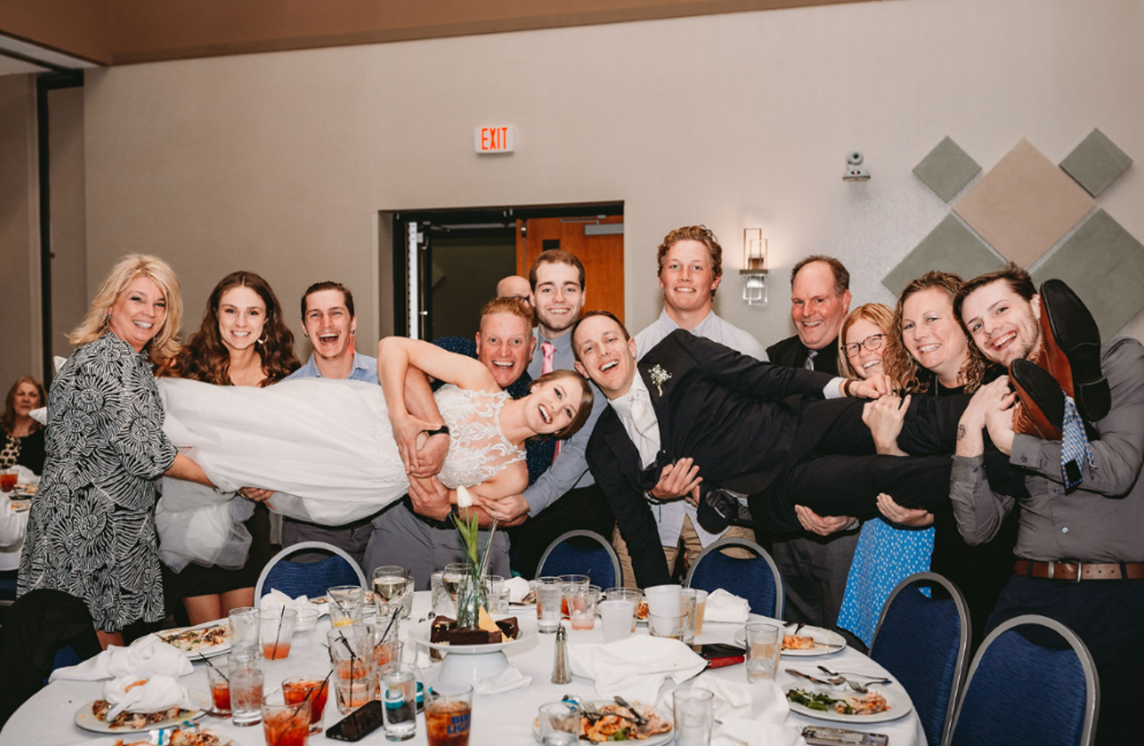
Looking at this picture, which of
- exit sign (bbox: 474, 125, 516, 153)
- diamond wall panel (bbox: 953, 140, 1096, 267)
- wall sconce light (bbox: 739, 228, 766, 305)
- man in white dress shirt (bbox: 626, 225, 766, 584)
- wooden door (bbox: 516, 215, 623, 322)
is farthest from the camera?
wooden door (bbox: 516, 215, 623, 322)

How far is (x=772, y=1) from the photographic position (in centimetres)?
607

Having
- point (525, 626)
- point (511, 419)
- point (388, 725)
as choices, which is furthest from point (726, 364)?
point (388, 725)

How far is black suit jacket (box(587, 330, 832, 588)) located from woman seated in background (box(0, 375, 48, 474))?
4.87 m

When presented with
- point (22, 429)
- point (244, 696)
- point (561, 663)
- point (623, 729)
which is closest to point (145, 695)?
point (244, 696)

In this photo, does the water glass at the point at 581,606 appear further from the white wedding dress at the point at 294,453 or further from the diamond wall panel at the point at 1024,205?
the diamond wall panel at the point at 1024,205

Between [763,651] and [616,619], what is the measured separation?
1.34 ft

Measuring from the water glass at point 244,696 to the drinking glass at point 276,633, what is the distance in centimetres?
41

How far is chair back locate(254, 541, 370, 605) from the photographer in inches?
119

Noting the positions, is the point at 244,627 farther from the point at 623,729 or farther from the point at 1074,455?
the point at 1074,455

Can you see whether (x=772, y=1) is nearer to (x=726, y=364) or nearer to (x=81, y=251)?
(x=726, y=364)

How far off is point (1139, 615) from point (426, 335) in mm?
5643

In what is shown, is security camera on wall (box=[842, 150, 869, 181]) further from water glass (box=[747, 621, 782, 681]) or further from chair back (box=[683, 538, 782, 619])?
water glass (box=[747, 621, 782, 681])

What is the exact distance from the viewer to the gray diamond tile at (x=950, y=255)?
5.88 m

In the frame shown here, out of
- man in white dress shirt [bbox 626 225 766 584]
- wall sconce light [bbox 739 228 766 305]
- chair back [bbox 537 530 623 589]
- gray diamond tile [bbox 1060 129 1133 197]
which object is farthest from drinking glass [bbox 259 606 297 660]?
gray diamond tile [bbox 1060 129 1133 197]
